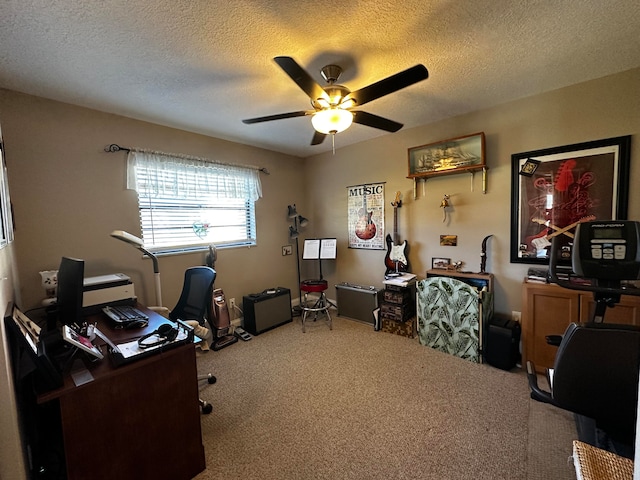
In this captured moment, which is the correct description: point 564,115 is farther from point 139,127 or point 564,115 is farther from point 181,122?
point 139,127

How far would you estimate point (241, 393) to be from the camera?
2160 mm

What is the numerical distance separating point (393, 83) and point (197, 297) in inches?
87.0

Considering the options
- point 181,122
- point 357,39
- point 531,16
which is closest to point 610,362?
point 531,16

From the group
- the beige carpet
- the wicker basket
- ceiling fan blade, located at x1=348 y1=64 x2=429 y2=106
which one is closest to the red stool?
the beige carpet

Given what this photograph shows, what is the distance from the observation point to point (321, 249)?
12.3 ft

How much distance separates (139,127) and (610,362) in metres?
3.83

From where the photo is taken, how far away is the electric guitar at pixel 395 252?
3.29 meters

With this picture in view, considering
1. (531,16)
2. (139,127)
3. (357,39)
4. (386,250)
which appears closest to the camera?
(531,16)

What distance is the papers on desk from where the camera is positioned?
9.81ft

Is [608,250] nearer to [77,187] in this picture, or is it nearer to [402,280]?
[402,280]

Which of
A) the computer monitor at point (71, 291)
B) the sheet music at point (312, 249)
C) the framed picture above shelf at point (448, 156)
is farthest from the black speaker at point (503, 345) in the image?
the computer monitor at point (71, 291)

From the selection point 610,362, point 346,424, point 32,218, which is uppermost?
point 32,218

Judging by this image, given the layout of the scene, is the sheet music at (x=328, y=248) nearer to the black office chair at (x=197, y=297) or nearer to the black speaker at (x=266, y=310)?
the black speaker at (x=266, y=310)

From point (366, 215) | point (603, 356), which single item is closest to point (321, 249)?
point (366, 215)
